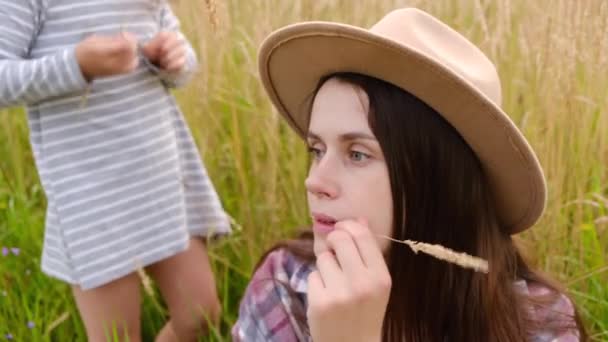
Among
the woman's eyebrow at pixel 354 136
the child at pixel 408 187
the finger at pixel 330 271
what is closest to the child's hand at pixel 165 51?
the child at pixel 408 187

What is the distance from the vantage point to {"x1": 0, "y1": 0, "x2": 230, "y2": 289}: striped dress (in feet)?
5.31

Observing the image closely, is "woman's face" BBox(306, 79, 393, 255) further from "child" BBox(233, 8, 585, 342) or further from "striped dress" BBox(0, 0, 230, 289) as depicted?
"striped dress" BBox(0, 0, 230, 289)

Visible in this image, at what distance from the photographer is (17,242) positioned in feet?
7.88

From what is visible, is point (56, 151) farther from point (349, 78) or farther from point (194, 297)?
point (349, 78)

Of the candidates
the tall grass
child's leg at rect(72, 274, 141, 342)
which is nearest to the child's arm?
the tall grass

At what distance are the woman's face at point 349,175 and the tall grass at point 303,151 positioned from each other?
37 cm

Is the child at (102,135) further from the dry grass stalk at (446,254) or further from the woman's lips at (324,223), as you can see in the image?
the dry grass stalk at (446,254)

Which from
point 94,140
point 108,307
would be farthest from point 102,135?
point 108,307

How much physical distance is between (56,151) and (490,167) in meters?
0.89

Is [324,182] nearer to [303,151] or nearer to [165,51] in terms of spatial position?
[165,51]

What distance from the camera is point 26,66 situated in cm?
159

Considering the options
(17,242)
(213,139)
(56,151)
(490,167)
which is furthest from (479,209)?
(17,242)

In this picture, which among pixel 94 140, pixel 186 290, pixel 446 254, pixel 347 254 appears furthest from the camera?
pixel 186 290

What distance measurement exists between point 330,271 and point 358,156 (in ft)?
0.67
